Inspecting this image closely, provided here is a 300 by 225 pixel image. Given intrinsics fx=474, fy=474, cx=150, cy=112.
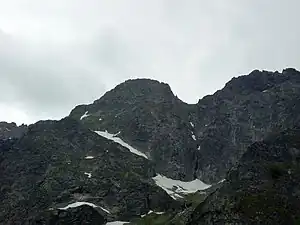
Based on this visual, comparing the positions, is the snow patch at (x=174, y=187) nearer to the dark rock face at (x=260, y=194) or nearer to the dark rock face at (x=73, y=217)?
the dark rock face at (x=73, y=217)

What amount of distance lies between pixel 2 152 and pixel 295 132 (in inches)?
4654

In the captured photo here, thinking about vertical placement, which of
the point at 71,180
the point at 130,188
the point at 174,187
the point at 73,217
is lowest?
the point at 73,217

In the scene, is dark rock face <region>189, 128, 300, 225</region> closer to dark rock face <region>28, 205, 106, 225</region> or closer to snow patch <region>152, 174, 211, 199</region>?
dark rock face <region>28, 205, 106, 225</region>

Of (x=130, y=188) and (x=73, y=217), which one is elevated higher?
(x=130, y=188)

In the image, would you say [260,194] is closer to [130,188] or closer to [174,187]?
[130,188]

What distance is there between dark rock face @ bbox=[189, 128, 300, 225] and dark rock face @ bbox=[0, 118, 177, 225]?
1680 inches

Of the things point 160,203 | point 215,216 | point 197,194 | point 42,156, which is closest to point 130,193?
point 160,203

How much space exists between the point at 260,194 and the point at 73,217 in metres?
55.3

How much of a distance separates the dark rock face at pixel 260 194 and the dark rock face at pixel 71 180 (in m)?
42.7

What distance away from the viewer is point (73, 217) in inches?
5290

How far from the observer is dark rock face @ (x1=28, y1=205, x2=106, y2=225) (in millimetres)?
133500

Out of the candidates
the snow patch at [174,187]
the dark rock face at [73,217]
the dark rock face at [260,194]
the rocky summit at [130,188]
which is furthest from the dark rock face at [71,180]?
the dark rock face at [260,194]

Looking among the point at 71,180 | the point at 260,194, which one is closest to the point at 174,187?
the point at 71,180

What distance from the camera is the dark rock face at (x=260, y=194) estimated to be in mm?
98369
